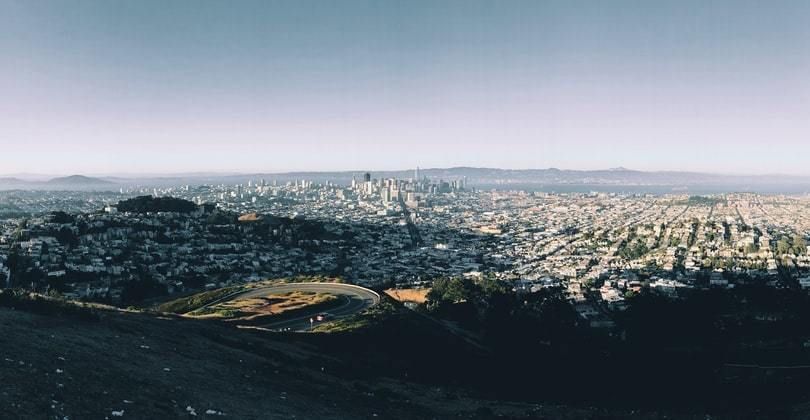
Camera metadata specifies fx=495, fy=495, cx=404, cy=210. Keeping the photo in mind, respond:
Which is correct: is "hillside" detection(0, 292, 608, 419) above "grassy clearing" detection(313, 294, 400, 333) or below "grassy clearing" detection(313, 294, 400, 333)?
above

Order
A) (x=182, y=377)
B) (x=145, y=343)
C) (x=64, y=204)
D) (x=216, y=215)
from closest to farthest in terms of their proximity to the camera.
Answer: (x=182, y=377)
(x=145, y=343)
(x=216, y=215)
(x=64, y=204)

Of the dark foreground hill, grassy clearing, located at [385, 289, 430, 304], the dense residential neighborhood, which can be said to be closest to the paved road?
grassy clearing, located at [385, 289, 430, 304]

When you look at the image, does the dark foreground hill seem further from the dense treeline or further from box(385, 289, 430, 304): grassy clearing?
box(385, 289, 430, 304): grassy clearing

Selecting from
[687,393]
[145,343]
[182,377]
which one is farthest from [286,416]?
[687,393]

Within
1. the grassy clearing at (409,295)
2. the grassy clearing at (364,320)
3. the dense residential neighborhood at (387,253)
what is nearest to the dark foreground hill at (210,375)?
the grassy clearing at (364,320)

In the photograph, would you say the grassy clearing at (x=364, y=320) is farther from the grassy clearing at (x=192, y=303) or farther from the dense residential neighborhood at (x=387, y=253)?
the dense residential neighborhood at (x=387, y=253)

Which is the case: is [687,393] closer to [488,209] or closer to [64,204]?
[488,209]
